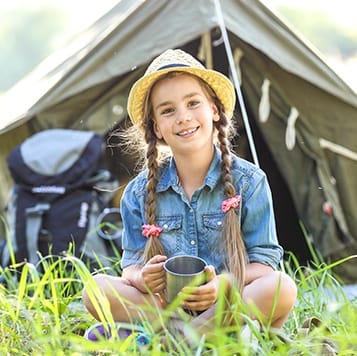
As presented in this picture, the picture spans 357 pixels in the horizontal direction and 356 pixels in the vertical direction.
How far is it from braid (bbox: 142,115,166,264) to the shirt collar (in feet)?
0.07

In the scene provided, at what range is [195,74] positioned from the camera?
97.8 inches

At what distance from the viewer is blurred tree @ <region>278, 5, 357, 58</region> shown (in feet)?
33.9

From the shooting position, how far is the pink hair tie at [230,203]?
2426 mm

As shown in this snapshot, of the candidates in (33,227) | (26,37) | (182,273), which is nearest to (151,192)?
(182,273)

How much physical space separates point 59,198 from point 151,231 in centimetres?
112

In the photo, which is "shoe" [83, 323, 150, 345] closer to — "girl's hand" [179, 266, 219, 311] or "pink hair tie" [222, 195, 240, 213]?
"girl's hand" [179, 266, 219, 311]

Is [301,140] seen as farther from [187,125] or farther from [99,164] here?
[187,125]

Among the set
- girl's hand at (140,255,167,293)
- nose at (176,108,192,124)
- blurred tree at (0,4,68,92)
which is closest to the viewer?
girl's hand at (140,255,167,293)

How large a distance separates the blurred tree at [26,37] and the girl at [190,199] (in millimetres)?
7408

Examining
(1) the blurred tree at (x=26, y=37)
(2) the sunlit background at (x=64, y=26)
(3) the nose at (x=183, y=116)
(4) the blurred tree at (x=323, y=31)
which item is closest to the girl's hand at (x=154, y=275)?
(3) the nose at (x=183, y=116)

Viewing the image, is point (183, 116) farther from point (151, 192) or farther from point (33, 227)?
point (33, 227)

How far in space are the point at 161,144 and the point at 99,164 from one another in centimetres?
108

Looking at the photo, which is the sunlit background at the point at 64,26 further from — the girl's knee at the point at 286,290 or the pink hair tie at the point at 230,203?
the girl's knee at the point at 286,290

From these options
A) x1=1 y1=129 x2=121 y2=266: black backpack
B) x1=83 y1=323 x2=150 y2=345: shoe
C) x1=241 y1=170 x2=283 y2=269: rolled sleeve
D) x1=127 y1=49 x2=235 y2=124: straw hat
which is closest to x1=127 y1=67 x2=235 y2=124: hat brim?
x1=127 y1=49 x2=235 y2=124: straw hat
